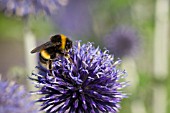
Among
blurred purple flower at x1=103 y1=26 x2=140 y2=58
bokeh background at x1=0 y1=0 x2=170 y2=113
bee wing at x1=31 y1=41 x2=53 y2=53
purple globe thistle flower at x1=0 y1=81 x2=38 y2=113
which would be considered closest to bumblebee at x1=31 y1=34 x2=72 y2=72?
bee wing at x1=31 y1=41 x2=53 y2=53

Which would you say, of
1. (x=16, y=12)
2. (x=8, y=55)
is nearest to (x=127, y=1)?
(x=16, y=12)

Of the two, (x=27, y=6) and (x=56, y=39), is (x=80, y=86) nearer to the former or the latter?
(x=56, y=39)

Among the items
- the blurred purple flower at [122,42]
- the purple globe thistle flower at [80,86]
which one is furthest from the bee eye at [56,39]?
the blurred purple flower at [122,42]

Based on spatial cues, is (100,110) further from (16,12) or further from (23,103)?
(16,12)

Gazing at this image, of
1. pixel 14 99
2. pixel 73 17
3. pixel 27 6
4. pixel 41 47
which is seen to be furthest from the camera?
pixel 73 17

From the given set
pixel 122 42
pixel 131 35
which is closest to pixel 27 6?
pixel 122 42

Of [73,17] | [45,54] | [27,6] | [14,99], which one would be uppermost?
[73,17]
